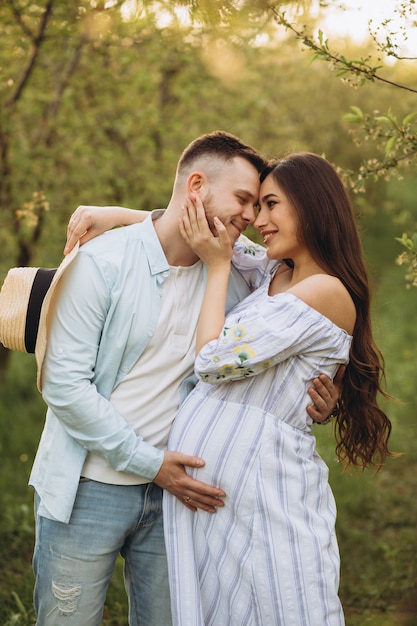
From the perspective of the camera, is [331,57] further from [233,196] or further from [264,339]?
[264,339]

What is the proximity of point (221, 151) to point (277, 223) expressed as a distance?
0.37 meters

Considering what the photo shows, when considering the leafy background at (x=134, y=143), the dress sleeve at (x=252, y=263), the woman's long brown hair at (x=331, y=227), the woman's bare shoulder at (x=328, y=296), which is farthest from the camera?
the leafy background at (x=134, y=143)

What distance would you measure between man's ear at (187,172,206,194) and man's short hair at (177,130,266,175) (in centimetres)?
10

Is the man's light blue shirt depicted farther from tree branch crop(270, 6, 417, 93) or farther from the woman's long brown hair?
tree branch crop(270, 6, 417, 93)

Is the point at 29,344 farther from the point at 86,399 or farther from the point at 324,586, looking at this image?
the point at 324,586

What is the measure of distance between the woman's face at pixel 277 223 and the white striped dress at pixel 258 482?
0.65 ft

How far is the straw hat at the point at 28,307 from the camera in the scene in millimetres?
2619

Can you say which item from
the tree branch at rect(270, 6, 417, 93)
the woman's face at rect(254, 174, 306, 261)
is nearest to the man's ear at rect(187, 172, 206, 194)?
the woman's face at rect(254, 174, 306, 261)

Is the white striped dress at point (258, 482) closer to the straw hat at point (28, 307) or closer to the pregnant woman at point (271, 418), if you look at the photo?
the pregnant woman at point (271, 418)

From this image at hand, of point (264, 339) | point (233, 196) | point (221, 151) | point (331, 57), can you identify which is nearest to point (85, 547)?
point (264, 339)

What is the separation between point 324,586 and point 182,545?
0.52 m

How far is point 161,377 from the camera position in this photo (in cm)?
280

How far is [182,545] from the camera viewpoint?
273 cm

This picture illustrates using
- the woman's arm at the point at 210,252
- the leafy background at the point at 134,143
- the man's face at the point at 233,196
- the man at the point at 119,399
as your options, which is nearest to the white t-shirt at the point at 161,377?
the man at the point at 119,399
